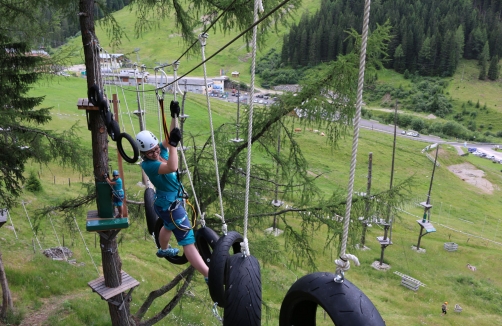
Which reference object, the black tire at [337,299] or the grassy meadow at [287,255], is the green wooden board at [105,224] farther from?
the black tire at [337,299]

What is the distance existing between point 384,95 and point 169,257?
76.6 m

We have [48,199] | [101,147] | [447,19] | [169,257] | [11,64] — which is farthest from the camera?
[447,19]

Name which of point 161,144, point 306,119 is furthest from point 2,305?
point 306,119

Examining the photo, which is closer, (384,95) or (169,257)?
(169,257)

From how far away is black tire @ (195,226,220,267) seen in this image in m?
3.61

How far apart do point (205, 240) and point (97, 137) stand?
2.42 meters

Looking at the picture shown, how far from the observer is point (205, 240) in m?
3.83

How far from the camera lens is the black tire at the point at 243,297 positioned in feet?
7.22

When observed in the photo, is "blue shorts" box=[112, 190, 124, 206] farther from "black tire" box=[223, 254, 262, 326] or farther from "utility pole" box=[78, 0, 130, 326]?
"black tire" box=[223, 254, 262, 326]

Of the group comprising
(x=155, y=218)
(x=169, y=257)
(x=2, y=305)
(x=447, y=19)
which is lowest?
(x=2, y=305)

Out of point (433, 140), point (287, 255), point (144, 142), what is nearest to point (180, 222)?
point (144, 142)

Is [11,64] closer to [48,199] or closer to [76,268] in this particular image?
[76,268]

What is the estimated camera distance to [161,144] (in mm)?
3793

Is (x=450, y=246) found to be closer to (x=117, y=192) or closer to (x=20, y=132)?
(x=117, y=192)
